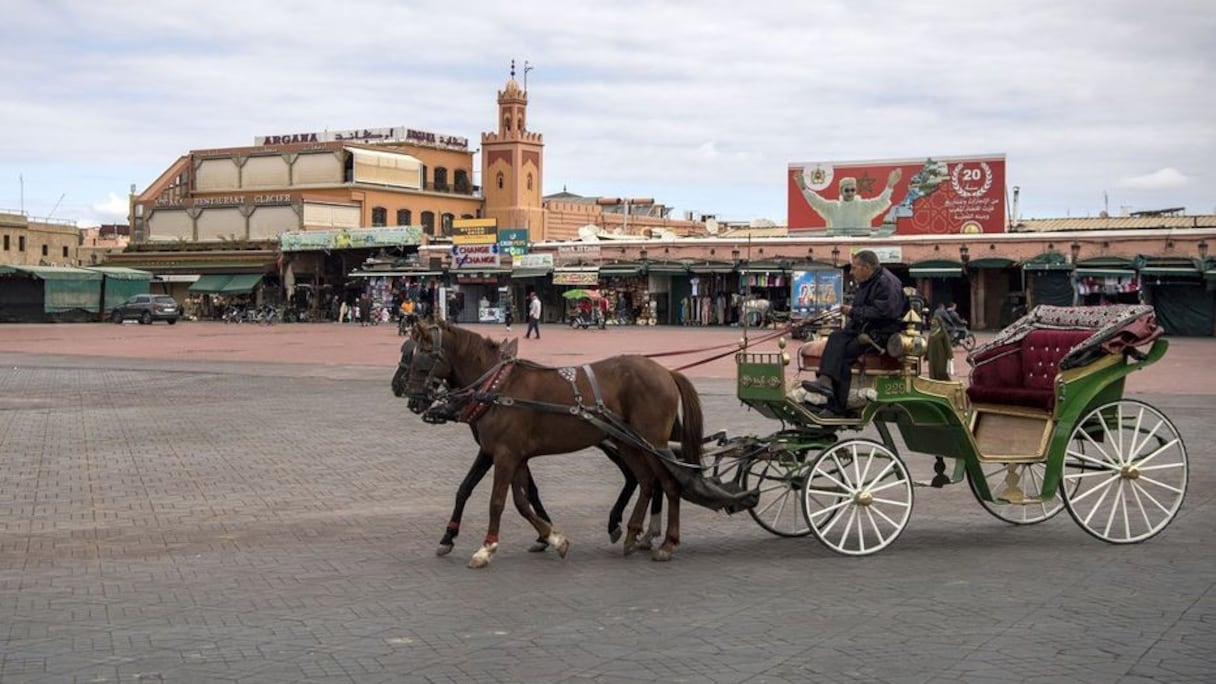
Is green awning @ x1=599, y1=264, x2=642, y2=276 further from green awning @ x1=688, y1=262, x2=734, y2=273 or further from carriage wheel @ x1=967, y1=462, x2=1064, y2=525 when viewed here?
A: carriage wheel @ x1=967, y1=462, x2=1064, y2=525

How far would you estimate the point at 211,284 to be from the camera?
6875cm

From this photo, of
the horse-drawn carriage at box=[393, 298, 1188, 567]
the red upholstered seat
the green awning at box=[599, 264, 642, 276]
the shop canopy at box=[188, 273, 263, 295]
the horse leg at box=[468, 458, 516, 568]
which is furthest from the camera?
the shop canopy at box=[188, 273, 263, 295]

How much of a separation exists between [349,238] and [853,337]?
188 feet

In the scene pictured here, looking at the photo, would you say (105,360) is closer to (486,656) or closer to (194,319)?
(486,656)

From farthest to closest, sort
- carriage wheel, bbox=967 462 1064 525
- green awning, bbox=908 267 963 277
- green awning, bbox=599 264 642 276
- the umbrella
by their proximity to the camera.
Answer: green awning, bbox=599 264 642 276
the umbrella
green awning, bbox=908 267 963 277
carriage wheel, bbox=967 462 1064 525

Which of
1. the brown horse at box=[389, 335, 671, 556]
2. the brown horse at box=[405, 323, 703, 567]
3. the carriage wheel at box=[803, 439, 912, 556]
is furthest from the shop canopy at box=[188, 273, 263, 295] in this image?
the carriage wheel at box=[803, 439, 912, 556]

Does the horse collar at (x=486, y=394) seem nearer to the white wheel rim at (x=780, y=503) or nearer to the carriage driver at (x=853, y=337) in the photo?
the white wheel rim at (x=780, y=503)

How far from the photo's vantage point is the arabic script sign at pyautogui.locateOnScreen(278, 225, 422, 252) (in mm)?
63156

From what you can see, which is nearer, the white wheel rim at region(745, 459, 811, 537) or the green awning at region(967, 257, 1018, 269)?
the white wheel rim at region(745, 459, 811, 537)

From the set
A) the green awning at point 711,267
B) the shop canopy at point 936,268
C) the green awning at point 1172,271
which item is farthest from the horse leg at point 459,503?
the green awning at point 711,267

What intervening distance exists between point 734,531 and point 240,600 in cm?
396

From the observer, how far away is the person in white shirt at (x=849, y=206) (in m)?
55.7

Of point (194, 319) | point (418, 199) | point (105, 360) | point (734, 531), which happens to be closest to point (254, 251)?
point (194, 319)

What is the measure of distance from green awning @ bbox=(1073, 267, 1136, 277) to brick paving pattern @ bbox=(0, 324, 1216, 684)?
3223cm
